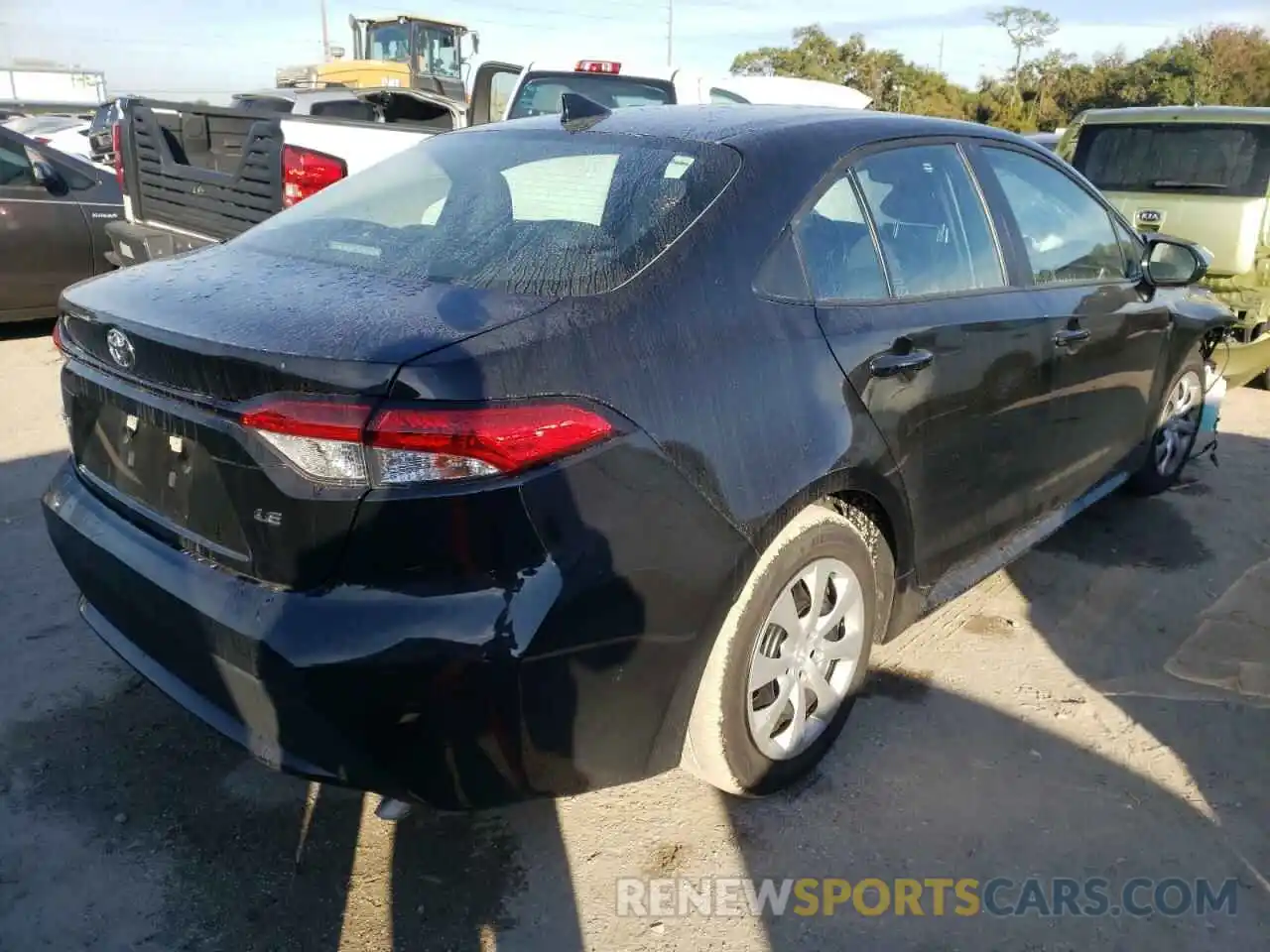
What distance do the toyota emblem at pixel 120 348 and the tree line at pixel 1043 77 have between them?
3034cm

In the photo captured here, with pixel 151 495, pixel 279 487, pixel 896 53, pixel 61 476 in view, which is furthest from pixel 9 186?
pixel 896 53

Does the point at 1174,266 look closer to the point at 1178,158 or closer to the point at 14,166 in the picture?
the point at 1178,158

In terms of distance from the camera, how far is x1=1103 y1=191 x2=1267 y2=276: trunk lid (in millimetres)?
6539

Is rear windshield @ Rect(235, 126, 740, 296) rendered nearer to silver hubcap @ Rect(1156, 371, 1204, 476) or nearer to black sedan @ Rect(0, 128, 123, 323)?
silver hubcap @ Rect(1156, 371, 1204, 476)

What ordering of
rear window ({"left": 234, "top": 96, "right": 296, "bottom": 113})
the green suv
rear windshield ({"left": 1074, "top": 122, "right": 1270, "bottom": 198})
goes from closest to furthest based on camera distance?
the green suv
rear windshield ({"left": 1074, "top": 122, "right": 1270, "bottom": 198})
rear window ({"left": 234, "top": 96, "right": 296, "bottom": 113})

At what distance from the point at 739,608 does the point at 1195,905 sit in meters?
1.28

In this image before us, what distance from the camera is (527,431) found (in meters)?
1.85

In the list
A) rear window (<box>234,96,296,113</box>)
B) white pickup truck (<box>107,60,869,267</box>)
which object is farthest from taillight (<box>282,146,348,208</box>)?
rear window (<box>234,96,296,113</box>)

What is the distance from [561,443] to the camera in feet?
6.18

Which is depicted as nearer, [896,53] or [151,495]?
[151,495]

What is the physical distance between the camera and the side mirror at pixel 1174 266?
3973mm

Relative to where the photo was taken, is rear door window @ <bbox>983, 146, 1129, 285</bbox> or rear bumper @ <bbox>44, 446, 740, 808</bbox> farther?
rear door window @ <bbox>983, 146, 1129, 285</bbox>

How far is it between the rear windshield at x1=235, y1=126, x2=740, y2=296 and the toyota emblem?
476 millimetres

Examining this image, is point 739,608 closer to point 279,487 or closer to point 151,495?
point 279,487
